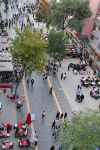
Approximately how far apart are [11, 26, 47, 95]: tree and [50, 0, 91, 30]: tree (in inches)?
787

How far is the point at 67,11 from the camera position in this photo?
209ft

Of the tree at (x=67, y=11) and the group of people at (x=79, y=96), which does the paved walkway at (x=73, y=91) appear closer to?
the group of people at (x=79, y=96)

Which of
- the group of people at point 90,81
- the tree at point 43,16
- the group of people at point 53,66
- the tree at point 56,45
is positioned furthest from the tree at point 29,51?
the tree at point 43,16

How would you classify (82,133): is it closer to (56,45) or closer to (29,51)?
(29,51)

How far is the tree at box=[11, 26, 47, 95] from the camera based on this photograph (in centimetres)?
4362

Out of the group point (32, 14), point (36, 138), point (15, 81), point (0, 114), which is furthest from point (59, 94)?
point (32, 14)

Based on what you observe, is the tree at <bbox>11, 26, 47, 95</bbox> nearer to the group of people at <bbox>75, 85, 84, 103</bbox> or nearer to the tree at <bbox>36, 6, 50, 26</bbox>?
the group of people at <bbox>75, 85, 84, 103</bbox>

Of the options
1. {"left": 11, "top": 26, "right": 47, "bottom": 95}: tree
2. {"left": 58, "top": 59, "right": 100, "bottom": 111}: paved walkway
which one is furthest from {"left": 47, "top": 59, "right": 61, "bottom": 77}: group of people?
{"left": 11, "top": 26, "right": 47, "bottom": 95}: tree

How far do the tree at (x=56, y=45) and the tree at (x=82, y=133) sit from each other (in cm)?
2830

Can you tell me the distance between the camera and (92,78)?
5400 cm

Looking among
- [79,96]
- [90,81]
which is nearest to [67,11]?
[90,81]

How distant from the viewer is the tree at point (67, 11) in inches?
2485

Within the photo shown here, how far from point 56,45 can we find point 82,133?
A: 3000cm

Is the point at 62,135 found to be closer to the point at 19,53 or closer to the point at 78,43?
the point at 19,53
